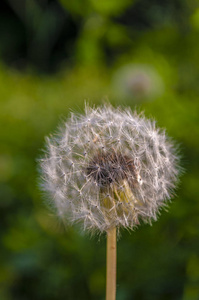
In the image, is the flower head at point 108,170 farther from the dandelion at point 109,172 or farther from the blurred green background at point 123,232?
the blurred green background at point 123,232

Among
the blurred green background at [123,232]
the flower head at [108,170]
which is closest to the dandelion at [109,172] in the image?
the flower head at [108,170]

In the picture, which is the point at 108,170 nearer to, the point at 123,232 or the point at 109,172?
the point at 109,172

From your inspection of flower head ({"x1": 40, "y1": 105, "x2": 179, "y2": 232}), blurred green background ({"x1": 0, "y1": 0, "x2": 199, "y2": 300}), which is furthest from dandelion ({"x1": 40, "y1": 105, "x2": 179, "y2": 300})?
blurred green background ({"x1": 0, "y1": 0, "x2": 199, "y2": 300})

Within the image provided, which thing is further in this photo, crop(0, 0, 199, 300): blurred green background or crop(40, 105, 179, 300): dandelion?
crop(0, 0, 199, 300): blurred green background

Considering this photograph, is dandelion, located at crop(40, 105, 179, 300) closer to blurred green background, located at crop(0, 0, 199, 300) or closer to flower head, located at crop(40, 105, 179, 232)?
flower head, located at crop(40, 105, 179, 232)

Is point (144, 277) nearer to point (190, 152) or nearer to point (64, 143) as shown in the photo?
point (190, 152)

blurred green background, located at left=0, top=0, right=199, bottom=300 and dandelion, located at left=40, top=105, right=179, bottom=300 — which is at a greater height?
blurred green background, located at left=0, top=0, right=199, bottom=300

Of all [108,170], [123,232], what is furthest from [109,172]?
[123,232]
